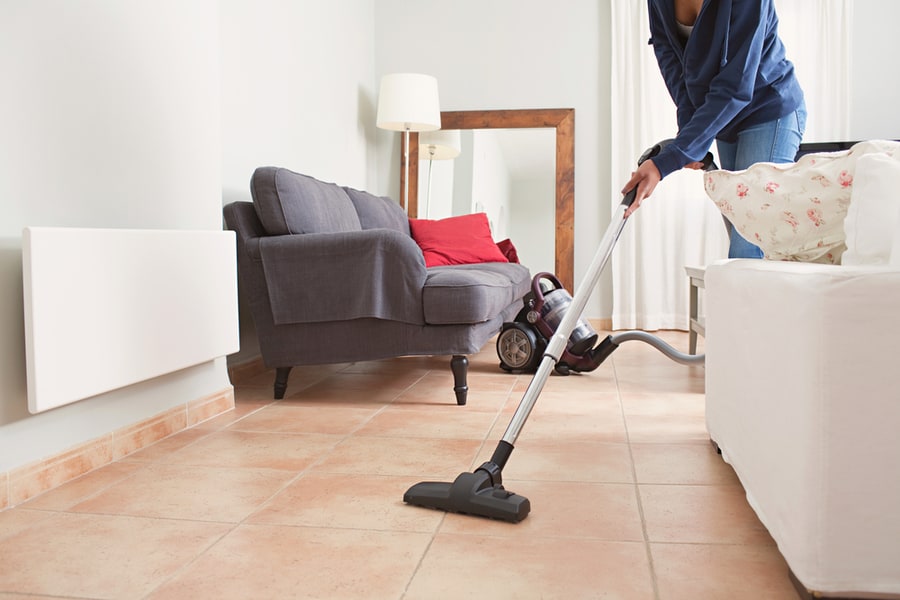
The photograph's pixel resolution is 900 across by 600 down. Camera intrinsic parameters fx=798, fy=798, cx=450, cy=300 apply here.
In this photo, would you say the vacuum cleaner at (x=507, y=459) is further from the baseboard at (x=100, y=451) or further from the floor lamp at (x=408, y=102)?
the floor lamp at (x=408, y=102)

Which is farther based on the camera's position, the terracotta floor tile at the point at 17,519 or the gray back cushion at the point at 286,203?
the gray back cushion at the point at 286,203

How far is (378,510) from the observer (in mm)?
1638

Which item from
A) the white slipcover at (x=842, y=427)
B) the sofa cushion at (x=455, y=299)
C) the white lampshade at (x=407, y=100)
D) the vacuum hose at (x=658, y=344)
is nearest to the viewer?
the white slipcover at (x=842, y=427)

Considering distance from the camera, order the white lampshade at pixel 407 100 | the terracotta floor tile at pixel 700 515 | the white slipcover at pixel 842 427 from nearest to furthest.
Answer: the white slipcover at pixel 842 427
the terracotta floor tile at pixel 700 515
the white lampshade at pixel 407 100

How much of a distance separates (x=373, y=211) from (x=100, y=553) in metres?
2.53

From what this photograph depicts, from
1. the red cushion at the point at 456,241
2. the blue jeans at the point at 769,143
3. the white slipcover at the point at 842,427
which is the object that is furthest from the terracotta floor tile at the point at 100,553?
the red cushion at the point at 456,241

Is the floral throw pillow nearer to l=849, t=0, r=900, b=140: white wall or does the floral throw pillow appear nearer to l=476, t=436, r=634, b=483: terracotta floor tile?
l=476, t=436, r=634, b=483: terracotta floor tile

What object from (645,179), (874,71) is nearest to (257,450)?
(645,179)

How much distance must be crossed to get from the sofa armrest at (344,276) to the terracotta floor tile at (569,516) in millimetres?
1047

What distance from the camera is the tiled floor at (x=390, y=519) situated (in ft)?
4.20

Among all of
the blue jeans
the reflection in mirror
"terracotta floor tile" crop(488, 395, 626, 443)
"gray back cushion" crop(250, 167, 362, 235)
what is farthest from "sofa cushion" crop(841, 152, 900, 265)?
the reflection in mirror

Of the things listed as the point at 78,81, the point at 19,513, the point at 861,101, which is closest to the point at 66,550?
the point at 19,513

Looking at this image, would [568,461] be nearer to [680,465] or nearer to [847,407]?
[680,465]

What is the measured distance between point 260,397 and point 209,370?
A: 39 cm
